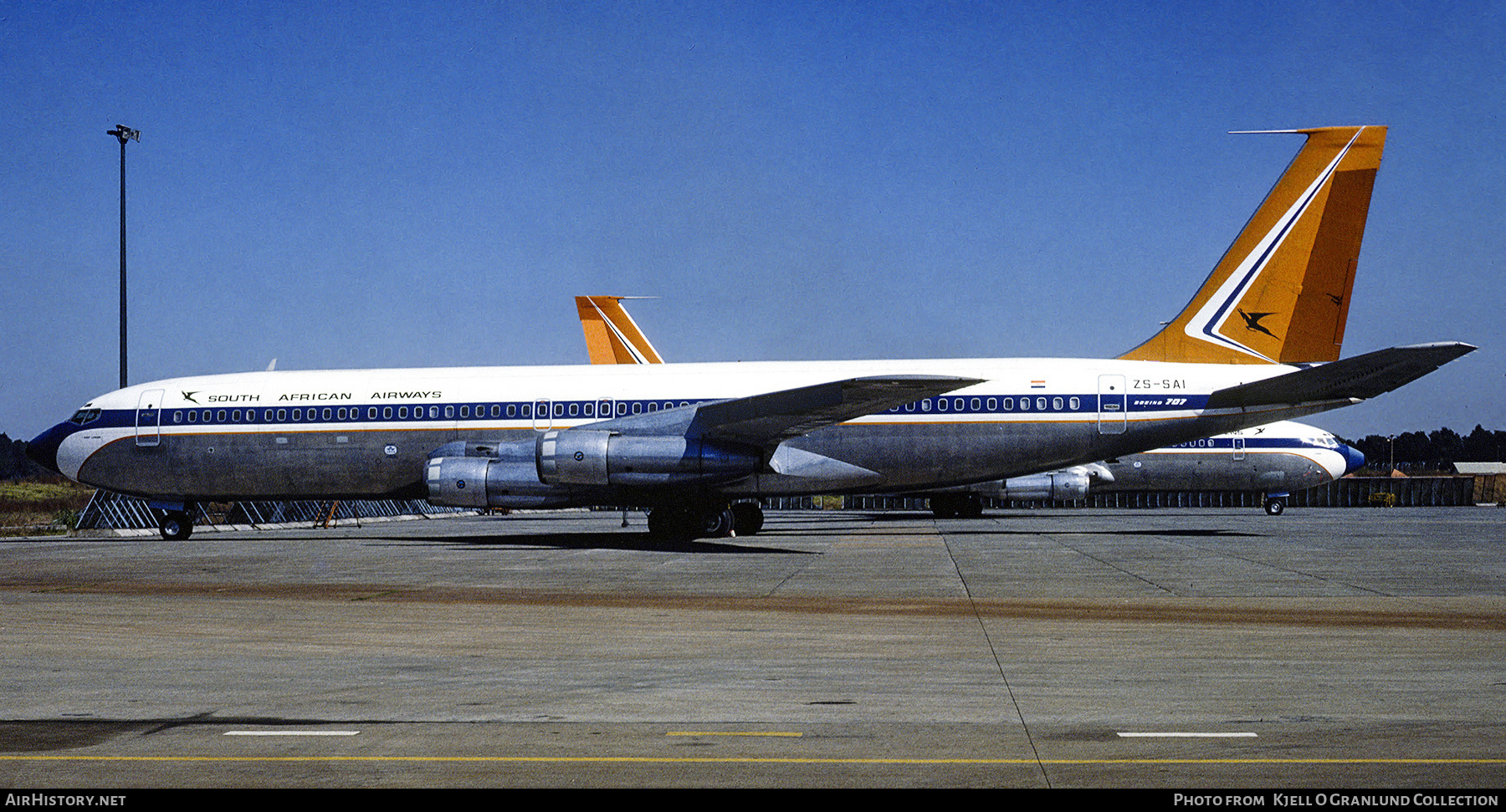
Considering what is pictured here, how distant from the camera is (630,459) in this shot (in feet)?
85.1

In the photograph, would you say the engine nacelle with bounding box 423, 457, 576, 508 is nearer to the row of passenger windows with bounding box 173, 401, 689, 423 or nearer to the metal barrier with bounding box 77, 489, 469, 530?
the row of passenger windows with bounding box 173, 401, 689, 423

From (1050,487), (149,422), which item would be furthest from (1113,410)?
(149,422)

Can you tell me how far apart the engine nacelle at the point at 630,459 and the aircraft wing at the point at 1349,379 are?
1211 centimetres

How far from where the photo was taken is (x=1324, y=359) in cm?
2912

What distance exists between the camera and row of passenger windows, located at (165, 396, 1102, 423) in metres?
28.3

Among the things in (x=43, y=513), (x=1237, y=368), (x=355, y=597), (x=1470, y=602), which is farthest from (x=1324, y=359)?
(x=43, y=513)

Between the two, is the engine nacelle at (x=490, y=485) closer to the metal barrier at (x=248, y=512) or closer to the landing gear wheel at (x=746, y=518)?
the metal barrier at (x=248, y=512)

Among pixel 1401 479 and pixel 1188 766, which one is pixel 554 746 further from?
pixel 1401 479

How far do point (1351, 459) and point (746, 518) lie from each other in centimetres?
3184

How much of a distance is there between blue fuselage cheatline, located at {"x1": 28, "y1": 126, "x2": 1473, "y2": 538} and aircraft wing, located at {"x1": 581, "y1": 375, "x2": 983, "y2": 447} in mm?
96

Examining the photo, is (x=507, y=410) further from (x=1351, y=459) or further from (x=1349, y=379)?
(x=1351, y=459)

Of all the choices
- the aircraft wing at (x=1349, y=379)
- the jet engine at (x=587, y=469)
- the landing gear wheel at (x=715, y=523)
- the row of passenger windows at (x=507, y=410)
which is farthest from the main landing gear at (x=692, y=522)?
the aircraft wing at (x=1349, y=379)

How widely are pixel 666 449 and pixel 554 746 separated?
770 inches

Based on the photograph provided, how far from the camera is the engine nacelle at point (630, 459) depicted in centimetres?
2595
